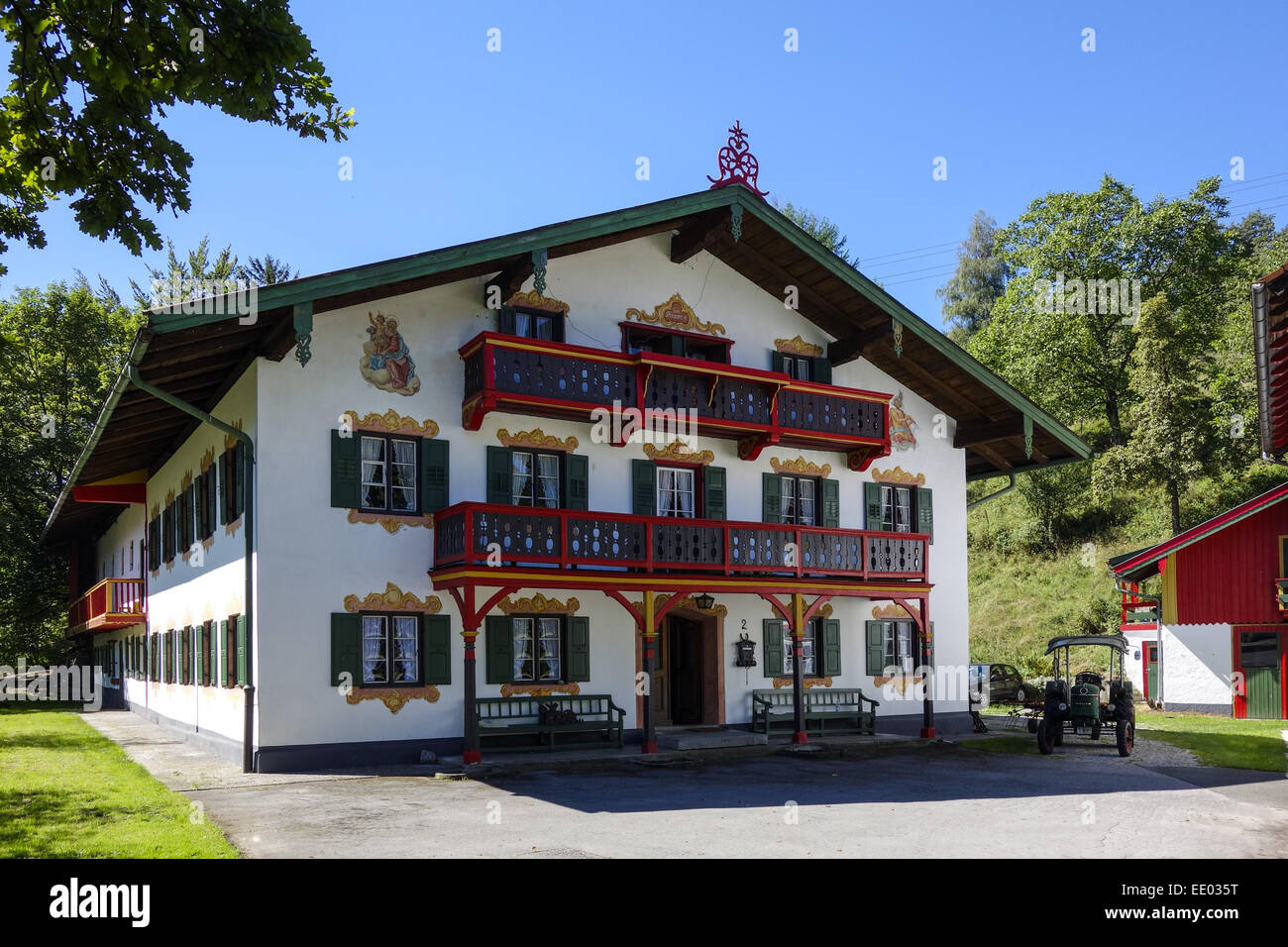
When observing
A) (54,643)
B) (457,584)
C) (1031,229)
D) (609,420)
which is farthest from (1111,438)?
(54,643)

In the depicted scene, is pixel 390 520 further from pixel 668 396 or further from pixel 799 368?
pixel 799 368

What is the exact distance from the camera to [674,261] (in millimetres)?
22125

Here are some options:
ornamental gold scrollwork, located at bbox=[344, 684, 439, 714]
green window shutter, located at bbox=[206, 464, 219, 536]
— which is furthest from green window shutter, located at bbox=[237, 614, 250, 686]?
green window shutter, located at bbox=[206, 464, 219, 536]

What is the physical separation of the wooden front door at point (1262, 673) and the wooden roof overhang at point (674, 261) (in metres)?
7.89

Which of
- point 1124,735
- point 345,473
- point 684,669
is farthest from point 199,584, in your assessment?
point 1124,735

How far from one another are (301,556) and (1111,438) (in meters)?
38.0

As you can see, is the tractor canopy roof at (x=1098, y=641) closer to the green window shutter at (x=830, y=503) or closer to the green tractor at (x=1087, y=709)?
the green tractor at (x=1087, y=709)

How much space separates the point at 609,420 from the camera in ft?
67.6

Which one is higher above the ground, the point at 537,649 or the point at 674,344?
the point at 674,344

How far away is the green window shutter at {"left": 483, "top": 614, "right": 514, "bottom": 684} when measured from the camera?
19250 millimetres

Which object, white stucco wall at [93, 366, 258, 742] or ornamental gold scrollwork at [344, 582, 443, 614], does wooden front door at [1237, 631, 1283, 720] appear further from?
white stucco wall at [93, 366, 258, 742]

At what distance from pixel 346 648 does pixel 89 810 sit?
527 cm

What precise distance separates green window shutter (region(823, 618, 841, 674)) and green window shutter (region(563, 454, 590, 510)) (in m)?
5.93
